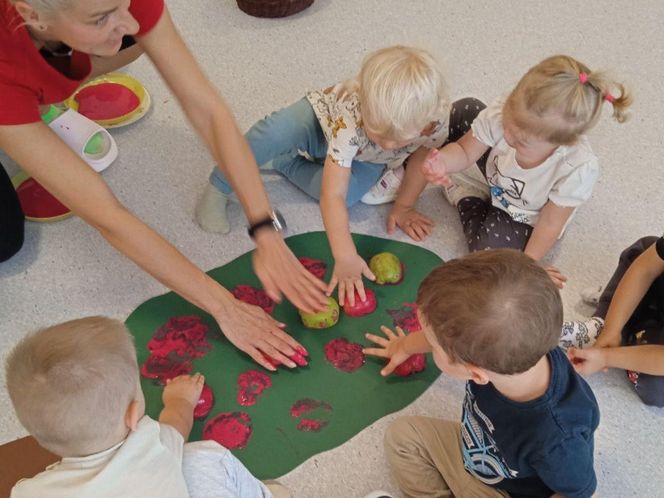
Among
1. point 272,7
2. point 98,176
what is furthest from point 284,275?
point 272,7

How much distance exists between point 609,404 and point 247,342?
71 cm

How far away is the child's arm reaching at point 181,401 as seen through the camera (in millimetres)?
1115

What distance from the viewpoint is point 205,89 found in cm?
125

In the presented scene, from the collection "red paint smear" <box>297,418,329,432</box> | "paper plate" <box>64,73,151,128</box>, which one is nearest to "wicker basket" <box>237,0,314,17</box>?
"paper plate" <box>64,73,151,128</box>

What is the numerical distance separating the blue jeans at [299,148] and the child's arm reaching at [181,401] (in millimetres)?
458

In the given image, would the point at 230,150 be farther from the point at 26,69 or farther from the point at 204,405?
the point at 204,405

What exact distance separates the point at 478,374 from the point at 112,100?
1.32 meters

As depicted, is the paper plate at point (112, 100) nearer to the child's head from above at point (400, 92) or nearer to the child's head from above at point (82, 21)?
the child's head from above at point (82, 21)

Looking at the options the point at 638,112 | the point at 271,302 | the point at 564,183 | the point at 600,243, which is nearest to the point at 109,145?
the point at 271,302

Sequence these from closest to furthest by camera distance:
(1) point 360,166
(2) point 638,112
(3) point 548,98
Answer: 1. (3) point 548,98
2. (1) point 360,166
3. (2) point 638,112

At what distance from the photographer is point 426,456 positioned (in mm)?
1076

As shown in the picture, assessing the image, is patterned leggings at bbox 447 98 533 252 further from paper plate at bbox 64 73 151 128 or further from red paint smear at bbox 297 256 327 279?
paper plate at bbox 64 73 151 128

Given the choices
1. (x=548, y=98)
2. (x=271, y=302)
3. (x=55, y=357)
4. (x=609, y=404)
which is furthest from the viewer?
(x=271, y=302)

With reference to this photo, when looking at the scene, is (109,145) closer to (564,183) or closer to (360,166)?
(360,166)
